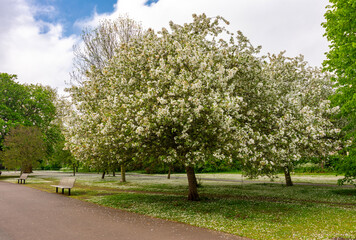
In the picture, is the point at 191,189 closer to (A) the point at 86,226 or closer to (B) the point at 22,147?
(A) the point at 86,226

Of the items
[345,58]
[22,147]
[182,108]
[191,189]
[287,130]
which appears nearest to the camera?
[182,108]

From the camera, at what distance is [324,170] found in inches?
1554

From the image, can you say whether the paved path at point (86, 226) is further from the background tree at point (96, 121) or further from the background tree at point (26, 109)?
the background tree at point (26, 109)

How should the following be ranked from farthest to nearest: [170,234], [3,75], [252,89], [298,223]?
[3,75] < [252,89] < [298,223] < [170,234]

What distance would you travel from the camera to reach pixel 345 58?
1597 centimetres

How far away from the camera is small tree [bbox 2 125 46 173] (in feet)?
113

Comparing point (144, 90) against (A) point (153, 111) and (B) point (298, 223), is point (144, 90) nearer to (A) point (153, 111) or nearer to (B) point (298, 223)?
(A) point (153, 111)

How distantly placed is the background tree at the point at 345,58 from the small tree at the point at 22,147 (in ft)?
120

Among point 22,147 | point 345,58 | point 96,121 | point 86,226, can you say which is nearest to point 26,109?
point 22,147

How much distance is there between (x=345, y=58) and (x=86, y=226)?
56.8 feet

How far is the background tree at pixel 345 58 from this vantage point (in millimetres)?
15430

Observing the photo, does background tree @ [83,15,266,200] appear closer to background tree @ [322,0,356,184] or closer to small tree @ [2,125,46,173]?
background tree @ [322,0,356,184]

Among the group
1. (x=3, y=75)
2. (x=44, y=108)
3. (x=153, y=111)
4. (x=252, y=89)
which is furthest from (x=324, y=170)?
(x=3, y=75)

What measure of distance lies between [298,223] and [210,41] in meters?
11.4
